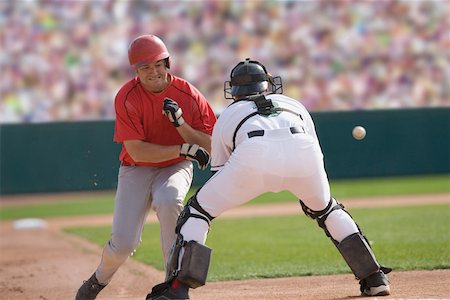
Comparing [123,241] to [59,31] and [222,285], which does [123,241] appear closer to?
[222,285]

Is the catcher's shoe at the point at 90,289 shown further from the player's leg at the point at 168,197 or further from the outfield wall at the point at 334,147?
the outfield wall at the point at 334,147

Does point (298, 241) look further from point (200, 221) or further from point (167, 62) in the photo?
point (200, 221)

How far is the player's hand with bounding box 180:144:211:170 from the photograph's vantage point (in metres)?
5.51

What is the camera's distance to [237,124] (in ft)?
17.0

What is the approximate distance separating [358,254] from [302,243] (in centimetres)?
502

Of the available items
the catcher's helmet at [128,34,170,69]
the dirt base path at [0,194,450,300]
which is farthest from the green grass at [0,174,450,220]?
the catcher's helmet at [128,34,170,69]

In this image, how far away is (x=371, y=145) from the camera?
17.8 meters

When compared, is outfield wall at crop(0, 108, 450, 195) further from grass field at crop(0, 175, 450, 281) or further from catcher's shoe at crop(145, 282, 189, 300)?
catcher's shoe at crop(145, 282, 189, 300)

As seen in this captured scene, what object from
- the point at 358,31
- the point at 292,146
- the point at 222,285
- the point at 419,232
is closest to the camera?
the point at 292,146

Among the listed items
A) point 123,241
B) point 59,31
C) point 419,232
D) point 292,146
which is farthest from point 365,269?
point 59,31

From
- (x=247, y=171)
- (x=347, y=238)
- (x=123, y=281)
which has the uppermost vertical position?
(x=247, y=171)

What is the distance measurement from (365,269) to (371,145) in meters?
12.5

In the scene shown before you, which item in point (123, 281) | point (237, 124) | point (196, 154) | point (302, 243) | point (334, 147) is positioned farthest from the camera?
point (334, 147)

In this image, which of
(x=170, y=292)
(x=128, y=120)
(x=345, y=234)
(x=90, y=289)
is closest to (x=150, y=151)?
(x=128, y=120)
